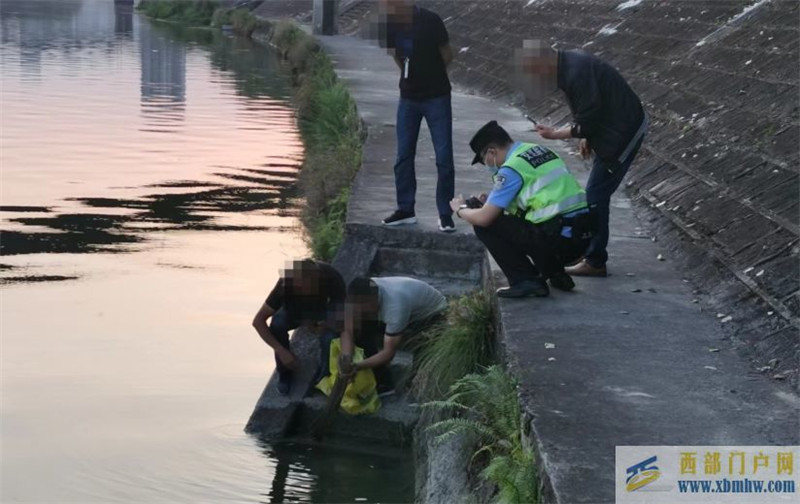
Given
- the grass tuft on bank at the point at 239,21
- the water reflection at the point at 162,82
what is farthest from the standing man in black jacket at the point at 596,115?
the grass tuft on bank at the point at 239,21

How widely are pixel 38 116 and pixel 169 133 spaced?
8.11 feet

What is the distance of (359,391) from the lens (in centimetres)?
780


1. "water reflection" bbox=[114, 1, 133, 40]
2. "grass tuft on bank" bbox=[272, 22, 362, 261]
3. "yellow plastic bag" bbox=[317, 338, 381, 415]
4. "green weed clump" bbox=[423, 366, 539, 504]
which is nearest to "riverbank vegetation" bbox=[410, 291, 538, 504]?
"green weed clump" bbox=[423, 366, 539, 504]

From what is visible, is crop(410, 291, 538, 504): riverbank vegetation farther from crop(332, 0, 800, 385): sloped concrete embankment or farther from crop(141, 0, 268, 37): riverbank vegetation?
crop(141, 0, 268, 37): riverbank vegetation

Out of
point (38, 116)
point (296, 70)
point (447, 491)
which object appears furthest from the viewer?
point (296, 70)

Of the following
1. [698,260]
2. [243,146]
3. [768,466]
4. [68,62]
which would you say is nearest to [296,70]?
[68,62]

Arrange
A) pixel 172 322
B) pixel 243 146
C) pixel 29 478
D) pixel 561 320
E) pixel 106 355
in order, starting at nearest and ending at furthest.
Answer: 1. pixel 561 320
2. pixel 29 478
3. pixel 106 355
4. pixel 172 322
5. pixel 243 146

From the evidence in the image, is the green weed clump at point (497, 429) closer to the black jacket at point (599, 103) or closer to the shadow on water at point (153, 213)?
the black jacket at point (599, 103)

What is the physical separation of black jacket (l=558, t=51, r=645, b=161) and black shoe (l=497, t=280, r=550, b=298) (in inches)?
32.6

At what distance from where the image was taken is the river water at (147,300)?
7.55 metres

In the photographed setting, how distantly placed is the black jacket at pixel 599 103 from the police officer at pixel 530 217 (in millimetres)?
305

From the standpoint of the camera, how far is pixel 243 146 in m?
19.7

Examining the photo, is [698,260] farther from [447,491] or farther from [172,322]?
[172,322]

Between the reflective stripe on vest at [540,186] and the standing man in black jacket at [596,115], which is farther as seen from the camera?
the standing man in black jacket at [596,115]
